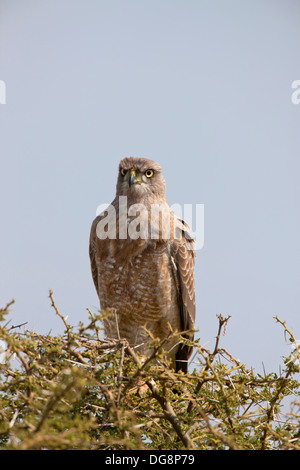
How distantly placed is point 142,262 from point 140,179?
3.36 feet

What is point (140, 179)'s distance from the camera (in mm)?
5734

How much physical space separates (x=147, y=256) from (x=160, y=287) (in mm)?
383

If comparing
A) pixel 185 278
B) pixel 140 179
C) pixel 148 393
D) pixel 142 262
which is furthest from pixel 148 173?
pixel 148 393

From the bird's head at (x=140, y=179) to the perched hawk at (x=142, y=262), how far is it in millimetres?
11

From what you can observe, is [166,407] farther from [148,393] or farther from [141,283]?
[141,283]

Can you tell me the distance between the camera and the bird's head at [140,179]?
18.5 ft

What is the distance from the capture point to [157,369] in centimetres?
A: 256

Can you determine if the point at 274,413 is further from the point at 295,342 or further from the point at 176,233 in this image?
the point at 176,233

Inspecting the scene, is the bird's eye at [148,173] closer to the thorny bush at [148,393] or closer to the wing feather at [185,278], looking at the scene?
the wing feather at [185,278]

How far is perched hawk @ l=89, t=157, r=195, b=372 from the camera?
5.33 metres

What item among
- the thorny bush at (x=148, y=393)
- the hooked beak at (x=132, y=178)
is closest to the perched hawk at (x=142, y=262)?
the hooked beak at (x=132, y=178)

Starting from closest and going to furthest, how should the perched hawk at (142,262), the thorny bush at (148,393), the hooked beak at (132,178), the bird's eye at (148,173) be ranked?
1. the thorny bush at (148,393)
2. the perched hawk at (142,262)
3. the hooked beak at (132,178)
4. the bird's eye at (148,173)

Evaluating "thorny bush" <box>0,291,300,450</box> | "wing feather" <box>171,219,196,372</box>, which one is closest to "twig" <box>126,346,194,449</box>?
"thorny bush" <box>0,291,300,450</box>
